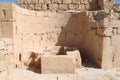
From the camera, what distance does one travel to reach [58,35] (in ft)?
29.8

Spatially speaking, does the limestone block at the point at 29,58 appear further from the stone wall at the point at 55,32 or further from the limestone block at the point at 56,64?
the limestone block at the point at 56,64

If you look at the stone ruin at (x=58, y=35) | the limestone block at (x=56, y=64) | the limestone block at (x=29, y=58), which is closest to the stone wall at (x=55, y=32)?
the stone ruin at (x=58, y=35)

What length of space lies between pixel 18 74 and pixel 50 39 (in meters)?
3.24

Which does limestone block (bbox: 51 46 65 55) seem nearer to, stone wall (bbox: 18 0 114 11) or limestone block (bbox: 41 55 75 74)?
limestone block (bbox: 41 55 75 74)

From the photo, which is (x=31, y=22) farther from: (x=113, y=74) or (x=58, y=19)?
(x=113, y=74)

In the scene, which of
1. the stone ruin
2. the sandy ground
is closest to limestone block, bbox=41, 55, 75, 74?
the stone ruin

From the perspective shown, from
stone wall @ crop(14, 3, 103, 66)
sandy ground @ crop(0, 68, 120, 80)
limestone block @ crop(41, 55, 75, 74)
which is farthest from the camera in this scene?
→ stone wall @ crop(14, 3, 103, 66)

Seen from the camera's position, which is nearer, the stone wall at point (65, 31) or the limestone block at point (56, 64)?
the limestone block at point (56, 64)

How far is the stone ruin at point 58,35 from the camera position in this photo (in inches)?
250

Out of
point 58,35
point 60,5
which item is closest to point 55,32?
point 58,35

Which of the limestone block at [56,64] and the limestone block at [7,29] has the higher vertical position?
the limestone block at [7,29]

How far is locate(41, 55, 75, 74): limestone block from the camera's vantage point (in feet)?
20.8

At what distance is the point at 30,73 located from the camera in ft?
20.8

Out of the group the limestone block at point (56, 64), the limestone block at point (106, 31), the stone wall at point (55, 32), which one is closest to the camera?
the limestone block at point (56, 64)
